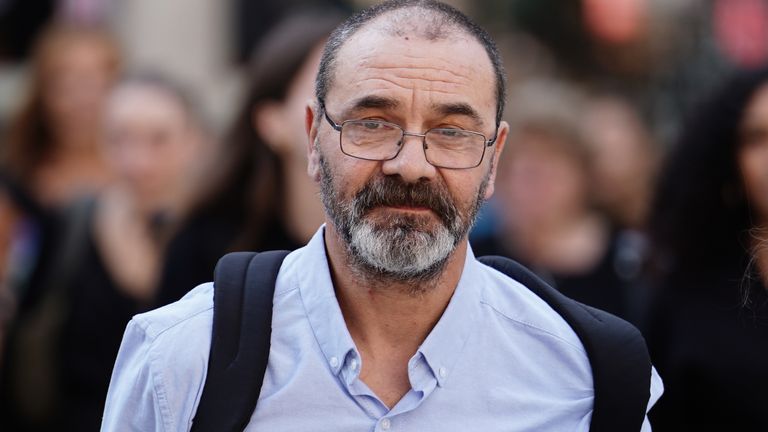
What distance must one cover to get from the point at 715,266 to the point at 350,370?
7.86 ft

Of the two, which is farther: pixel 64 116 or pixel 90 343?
pixel 64 116

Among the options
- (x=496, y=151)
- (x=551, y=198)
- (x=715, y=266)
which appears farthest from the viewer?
(x=551, y=198)

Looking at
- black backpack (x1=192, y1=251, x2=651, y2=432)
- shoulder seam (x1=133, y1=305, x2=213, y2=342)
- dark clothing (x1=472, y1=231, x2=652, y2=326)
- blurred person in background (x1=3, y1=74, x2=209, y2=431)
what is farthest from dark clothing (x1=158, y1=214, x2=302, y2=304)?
shoulder seam (x1=133, y1=305, x2=213, y2=342)

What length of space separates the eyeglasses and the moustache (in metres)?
0.05

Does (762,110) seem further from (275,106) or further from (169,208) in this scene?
(169,208)

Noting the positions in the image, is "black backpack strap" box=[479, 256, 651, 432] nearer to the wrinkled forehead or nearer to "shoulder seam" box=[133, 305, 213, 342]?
the wrinkled forehead

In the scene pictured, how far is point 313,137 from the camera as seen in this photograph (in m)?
3.49

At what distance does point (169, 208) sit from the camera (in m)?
6.68

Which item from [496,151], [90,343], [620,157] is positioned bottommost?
[90,343]

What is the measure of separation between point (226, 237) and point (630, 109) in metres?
4.56

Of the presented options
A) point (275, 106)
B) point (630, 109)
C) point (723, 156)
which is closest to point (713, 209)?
point (723, 156)

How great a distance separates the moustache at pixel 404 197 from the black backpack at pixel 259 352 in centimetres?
26

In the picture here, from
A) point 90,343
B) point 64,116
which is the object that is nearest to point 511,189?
point 90,343

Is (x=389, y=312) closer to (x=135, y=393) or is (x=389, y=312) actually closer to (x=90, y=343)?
(x=135, y=393)
